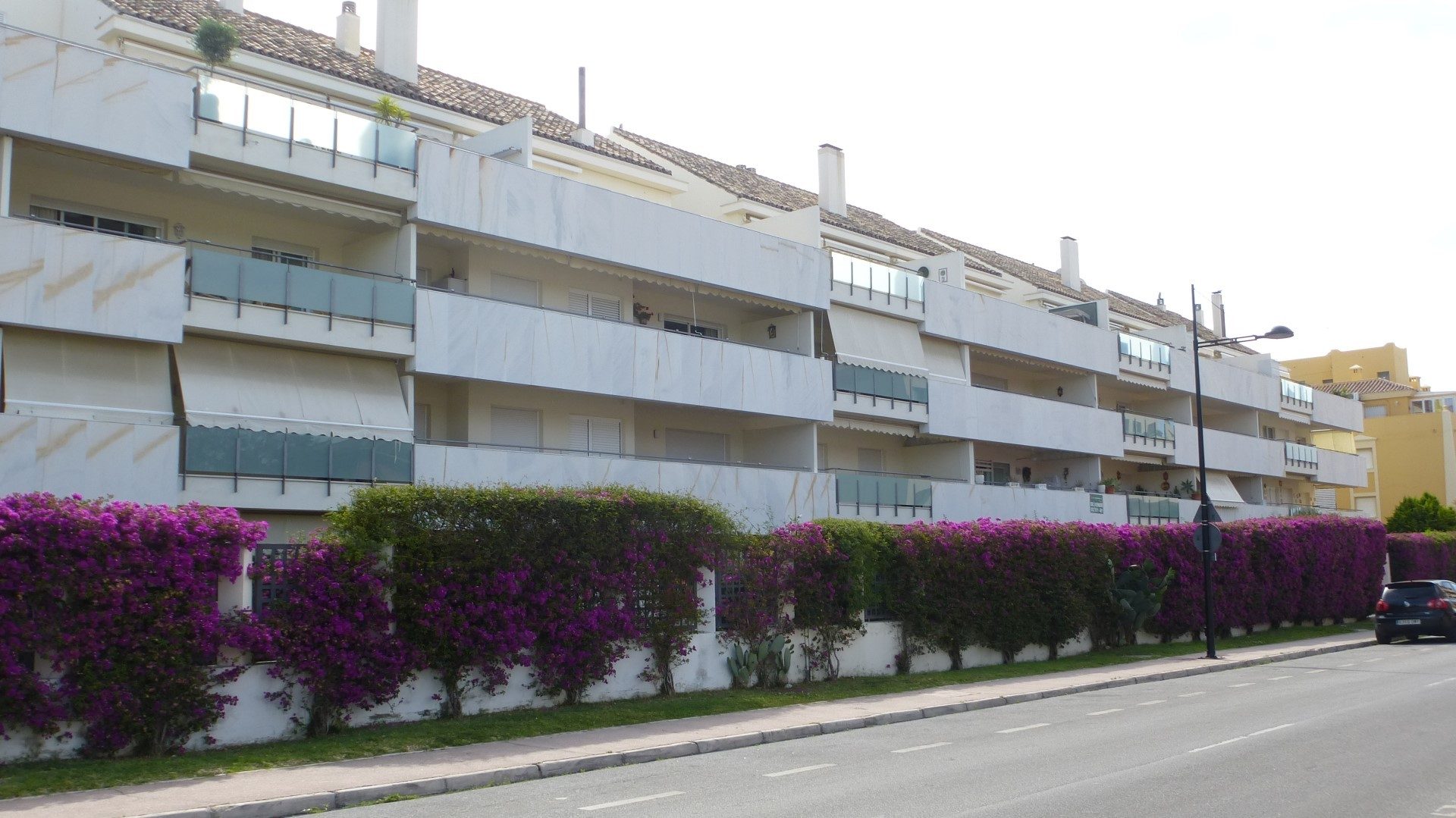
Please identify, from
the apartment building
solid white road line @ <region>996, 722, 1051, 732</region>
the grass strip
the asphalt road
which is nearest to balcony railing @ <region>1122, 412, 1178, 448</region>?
the apartment building

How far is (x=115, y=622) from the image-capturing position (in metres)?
14.2

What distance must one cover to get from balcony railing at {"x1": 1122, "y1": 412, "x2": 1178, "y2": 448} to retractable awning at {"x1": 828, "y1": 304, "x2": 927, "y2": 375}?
12.3 m

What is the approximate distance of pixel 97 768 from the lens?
13.2 m

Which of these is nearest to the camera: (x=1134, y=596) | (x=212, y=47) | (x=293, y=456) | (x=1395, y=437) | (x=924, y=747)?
(x=924, y=747)

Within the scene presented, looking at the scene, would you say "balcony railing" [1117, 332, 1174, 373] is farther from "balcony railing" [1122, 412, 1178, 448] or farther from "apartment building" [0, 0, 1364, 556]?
"apartment building" [0, 0, 1364, 556]

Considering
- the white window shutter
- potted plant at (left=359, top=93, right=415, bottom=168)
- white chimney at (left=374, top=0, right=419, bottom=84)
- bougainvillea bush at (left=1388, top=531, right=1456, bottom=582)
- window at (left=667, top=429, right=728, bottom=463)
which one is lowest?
bougainvillea bush at (left=1388, top=531, right=1456, bottom=582)

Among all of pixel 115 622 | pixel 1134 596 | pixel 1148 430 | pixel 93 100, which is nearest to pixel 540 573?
pixel 115 622

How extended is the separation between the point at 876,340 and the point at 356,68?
15.7 m

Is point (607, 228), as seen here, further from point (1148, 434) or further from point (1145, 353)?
point (1145, 353)

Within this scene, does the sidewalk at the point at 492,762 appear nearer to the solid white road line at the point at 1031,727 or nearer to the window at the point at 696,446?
the solid white road line at the point at 1031,727

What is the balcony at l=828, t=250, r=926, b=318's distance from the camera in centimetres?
3462

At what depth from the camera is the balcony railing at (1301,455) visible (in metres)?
58.2

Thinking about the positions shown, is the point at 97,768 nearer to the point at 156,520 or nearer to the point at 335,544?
the point at 156,520

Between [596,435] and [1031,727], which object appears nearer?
[1031,727]
